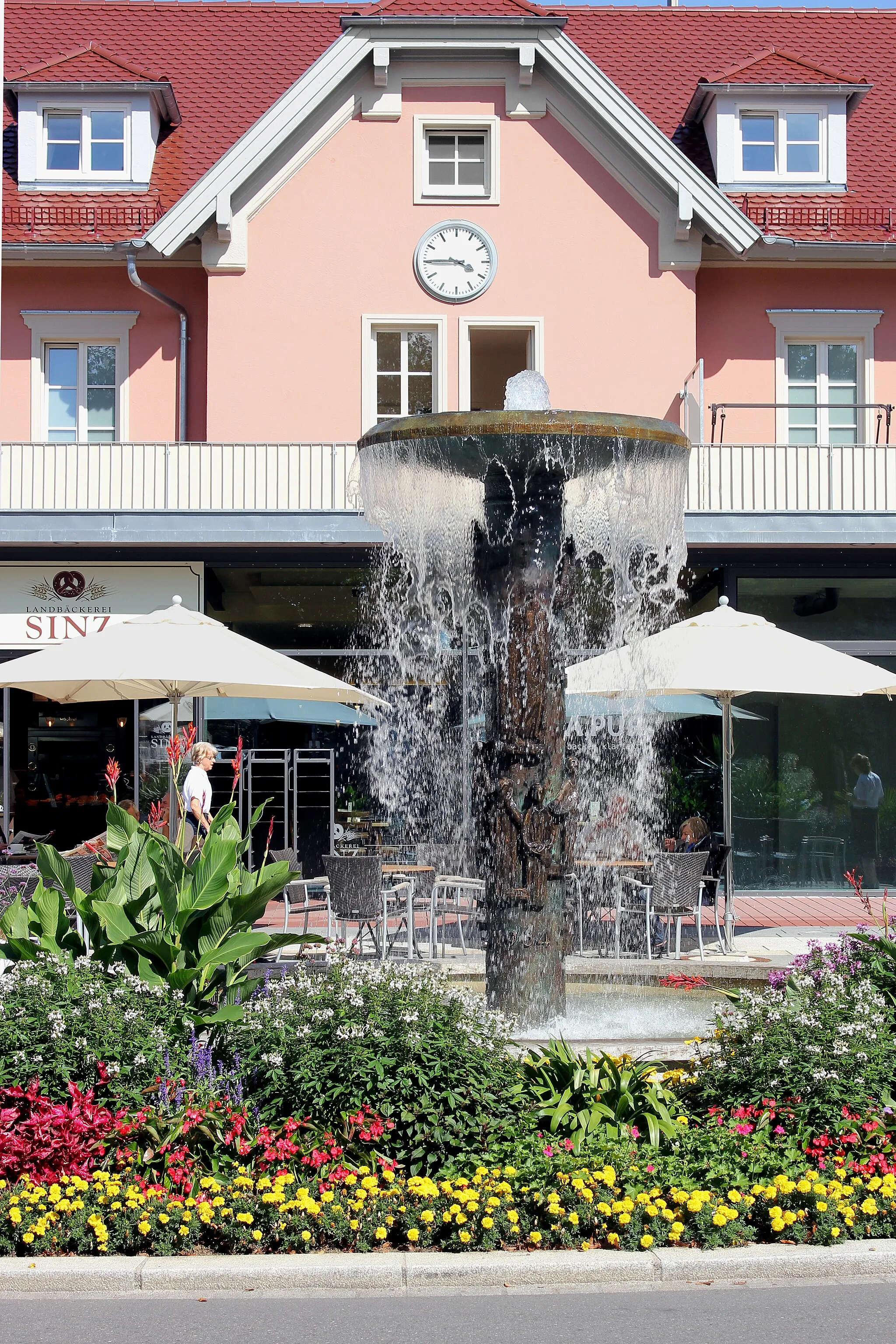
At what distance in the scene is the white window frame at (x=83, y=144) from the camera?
19750 mm

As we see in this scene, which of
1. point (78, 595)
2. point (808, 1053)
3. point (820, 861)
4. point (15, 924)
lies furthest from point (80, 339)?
point (808, 1053)

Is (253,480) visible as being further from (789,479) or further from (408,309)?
(789,479)

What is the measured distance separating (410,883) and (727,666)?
2.97m

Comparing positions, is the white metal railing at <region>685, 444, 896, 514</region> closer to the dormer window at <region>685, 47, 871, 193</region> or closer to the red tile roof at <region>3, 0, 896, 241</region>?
the red tile roof at <region>3, 0, 896, 241</region>

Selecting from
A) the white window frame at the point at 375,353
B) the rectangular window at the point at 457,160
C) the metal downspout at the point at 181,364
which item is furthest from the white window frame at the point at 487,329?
the metal downspout at the point at 181,364

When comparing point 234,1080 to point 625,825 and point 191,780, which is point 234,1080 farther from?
point 625,825

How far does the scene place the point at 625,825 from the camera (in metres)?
16.6

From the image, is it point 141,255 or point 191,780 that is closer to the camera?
point 191,780

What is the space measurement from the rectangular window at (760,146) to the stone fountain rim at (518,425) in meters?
14.1

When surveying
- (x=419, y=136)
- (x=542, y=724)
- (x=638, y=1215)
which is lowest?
(x=638, y=1215)

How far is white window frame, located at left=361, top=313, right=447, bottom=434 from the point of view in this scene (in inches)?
735

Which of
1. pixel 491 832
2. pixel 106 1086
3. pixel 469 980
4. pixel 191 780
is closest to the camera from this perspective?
pixel 106 1086

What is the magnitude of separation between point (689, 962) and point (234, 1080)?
4702 mm

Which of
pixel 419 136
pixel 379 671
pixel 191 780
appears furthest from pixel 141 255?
pixel 191 780
